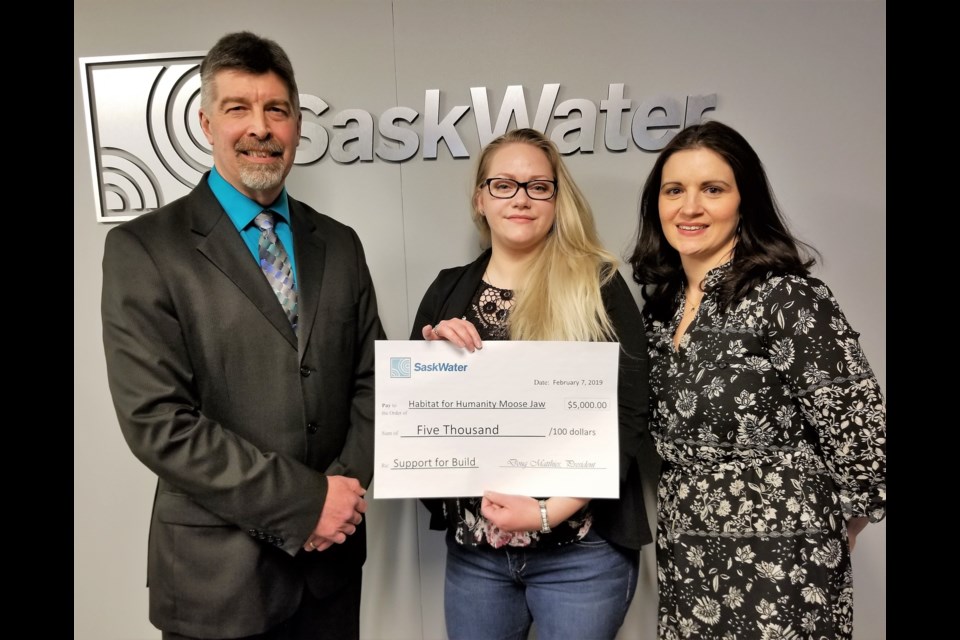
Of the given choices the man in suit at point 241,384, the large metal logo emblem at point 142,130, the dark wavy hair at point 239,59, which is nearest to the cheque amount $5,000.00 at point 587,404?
the man in suit at point 241,384

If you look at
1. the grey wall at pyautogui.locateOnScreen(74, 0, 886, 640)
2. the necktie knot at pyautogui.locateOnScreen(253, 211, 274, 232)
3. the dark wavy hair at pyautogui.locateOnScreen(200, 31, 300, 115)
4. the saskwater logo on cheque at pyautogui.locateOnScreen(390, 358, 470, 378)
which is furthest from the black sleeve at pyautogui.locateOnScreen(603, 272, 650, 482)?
the dark wavy hair at pyautogui.locateOnScreen(200, 31, 300, 115)

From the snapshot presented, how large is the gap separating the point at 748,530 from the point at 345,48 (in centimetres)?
206

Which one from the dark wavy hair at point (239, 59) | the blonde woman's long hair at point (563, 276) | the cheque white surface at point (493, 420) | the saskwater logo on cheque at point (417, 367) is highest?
the dark wavy hair at point (239, 59)

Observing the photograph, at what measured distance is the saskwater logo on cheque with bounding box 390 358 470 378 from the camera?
1.45m

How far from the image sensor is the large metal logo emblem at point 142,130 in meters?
2.14

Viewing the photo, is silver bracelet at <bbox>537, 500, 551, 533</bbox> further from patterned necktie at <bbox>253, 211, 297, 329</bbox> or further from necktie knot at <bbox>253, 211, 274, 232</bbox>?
necktie knot at <bbox>253, 211, 274, 232</bbox>

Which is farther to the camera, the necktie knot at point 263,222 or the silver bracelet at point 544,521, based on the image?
the necktie knot at point 263,222

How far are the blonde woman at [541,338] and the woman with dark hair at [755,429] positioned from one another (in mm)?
136

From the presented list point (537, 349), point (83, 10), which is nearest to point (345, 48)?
point (83, 10)

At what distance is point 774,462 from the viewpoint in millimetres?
1416

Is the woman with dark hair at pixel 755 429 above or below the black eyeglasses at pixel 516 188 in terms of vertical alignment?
below

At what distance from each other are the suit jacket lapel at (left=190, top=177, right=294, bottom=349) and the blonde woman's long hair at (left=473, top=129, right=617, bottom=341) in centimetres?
62

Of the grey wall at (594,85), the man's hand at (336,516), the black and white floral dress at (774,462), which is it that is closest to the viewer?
the black and white floral dress at (774,462)

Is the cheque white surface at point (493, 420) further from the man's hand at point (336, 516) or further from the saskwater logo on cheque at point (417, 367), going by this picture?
the man's hand at point (336, 516)
